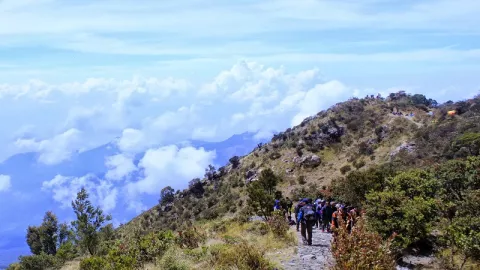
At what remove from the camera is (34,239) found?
4456 centimetres

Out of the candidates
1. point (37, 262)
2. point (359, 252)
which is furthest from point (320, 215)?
point (37, 262)

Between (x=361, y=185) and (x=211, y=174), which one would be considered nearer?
(x=361, y=185)

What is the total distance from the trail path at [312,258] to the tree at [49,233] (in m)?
34.0

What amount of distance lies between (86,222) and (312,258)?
13084mm

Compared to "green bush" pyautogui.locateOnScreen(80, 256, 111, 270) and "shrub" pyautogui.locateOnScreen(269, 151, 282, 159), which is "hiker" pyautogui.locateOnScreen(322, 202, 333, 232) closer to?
"green bush" pyautogui.locateOnScreen(80, 256, 111, 270)

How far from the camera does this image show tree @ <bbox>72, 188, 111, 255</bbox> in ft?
70.7

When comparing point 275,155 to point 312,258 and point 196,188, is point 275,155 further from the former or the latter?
point 312,258

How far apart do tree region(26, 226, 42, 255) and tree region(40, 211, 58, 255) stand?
2.54 ft

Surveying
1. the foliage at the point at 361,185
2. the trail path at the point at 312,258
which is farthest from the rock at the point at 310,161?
the trail path at the point at 312,258

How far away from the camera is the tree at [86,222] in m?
21.5

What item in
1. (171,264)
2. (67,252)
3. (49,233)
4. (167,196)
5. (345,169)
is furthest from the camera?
(167,196)

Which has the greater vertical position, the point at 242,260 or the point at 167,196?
the point at 167,196

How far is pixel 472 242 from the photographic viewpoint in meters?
11.5

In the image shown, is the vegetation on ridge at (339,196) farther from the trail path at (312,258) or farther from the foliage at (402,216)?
the trail path at (312,258)
